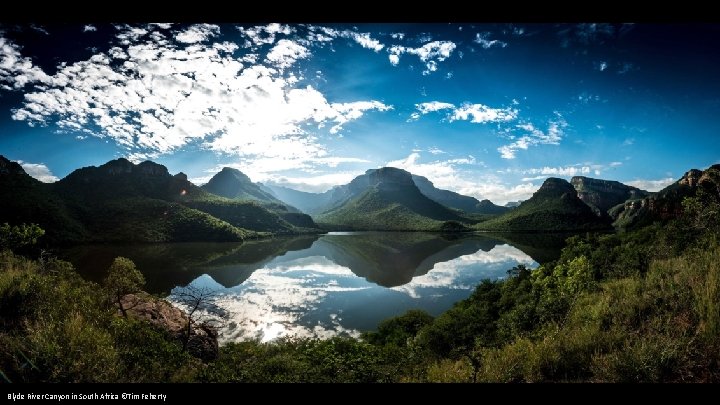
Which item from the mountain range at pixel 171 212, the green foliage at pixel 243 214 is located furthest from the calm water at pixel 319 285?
the green foliage at pixel 243 214

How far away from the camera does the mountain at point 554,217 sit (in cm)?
13988

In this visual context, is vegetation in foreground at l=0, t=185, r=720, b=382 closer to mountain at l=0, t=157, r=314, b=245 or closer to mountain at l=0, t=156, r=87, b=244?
mountain at l=0, t=156, r=87, b=244

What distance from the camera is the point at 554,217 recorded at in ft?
475

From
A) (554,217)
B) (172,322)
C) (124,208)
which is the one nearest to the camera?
(172,322)

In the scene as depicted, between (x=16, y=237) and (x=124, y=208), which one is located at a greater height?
(x=124, y=208)

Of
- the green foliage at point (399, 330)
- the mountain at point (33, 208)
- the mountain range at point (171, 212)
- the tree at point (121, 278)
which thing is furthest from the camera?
the mountain range at point (171, 212)

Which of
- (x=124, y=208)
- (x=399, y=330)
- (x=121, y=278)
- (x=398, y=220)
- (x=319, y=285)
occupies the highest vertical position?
(x=124, y=208)

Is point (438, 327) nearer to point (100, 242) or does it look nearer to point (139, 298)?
point (139, 298)

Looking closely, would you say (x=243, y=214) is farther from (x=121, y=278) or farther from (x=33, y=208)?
(x=121, y=278)

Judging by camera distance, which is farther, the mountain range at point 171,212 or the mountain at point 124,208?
the mountain range at point 171,212

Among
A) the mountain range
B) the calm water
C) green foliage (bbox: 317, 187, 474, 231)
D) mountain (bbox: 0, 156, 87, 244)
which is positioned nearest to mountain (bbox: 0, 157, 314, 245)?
mountain (bbox: 0, 156, 87, 244)

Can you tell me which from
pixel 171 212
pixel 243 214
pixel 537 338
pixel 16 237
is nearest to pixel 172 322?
pixel 16 237

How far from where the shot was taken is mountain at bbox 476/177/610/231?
139875 millimetres

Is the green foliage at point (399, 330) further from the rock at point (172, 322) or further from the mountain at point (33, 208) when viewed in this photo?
→ the mountain at point (33, 208)
